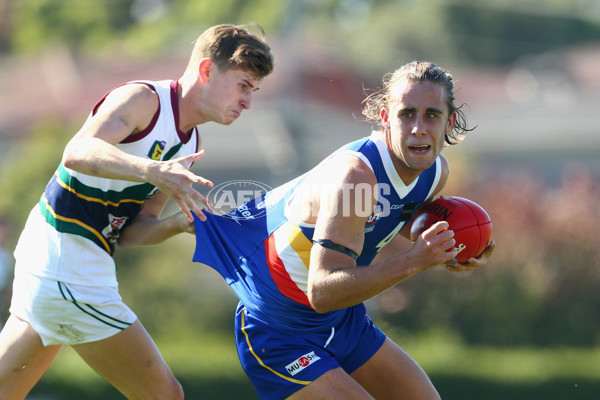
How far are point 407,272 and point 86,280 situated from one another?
1.74 meters

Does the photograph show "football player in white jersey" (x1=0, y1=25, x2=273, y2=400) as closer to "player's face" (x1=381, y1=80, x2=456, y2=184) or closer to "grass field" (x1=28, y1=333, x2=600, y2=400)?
"player's face" (x1=381, y1=80, x2=456, y2=184)

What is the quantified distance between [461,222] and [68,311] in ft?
6.89

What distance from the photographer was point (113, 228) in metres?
4.50

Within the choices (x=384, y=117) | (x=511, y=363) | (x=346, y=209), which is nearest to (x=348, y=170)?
(x=346, y=209)

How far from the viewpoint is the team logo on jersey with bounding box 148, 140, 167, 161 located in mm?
4328

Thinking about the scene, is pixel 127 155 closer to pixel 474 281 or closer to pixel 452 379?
pixel 452 379

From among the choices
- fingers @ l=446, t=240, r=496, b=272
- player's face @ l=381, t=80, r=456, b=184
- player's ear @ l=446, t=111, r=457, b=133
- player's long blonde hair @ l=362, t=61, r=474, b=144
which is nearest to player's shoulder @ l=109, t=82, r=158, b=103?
player's long blonde hair @ l=362, t=61, r=474, b=144

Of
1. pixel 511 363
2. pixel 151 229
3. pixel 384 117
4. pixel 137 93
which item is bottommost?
pixel 511 363

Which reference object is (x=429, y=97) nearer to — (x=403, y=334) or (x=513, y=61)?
(x=403, y=334)

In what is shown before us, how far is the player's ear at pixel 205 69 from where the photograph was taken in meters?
4.45

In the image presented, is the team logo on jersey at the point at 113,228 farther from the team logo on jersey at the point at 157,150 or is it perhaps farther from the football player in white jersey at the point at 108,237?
the team logo on jersey at the point at 157,150

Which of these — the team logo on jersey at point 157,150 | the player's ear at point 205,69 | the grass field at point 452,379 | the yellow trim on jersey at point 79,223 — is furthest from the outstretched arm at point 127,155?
the grass field at point 452,379

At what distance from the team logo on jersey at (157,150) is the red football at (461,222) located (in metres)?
1.39

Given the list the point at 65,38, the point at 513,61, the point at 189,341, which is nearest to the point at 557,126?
the point at 513,61
